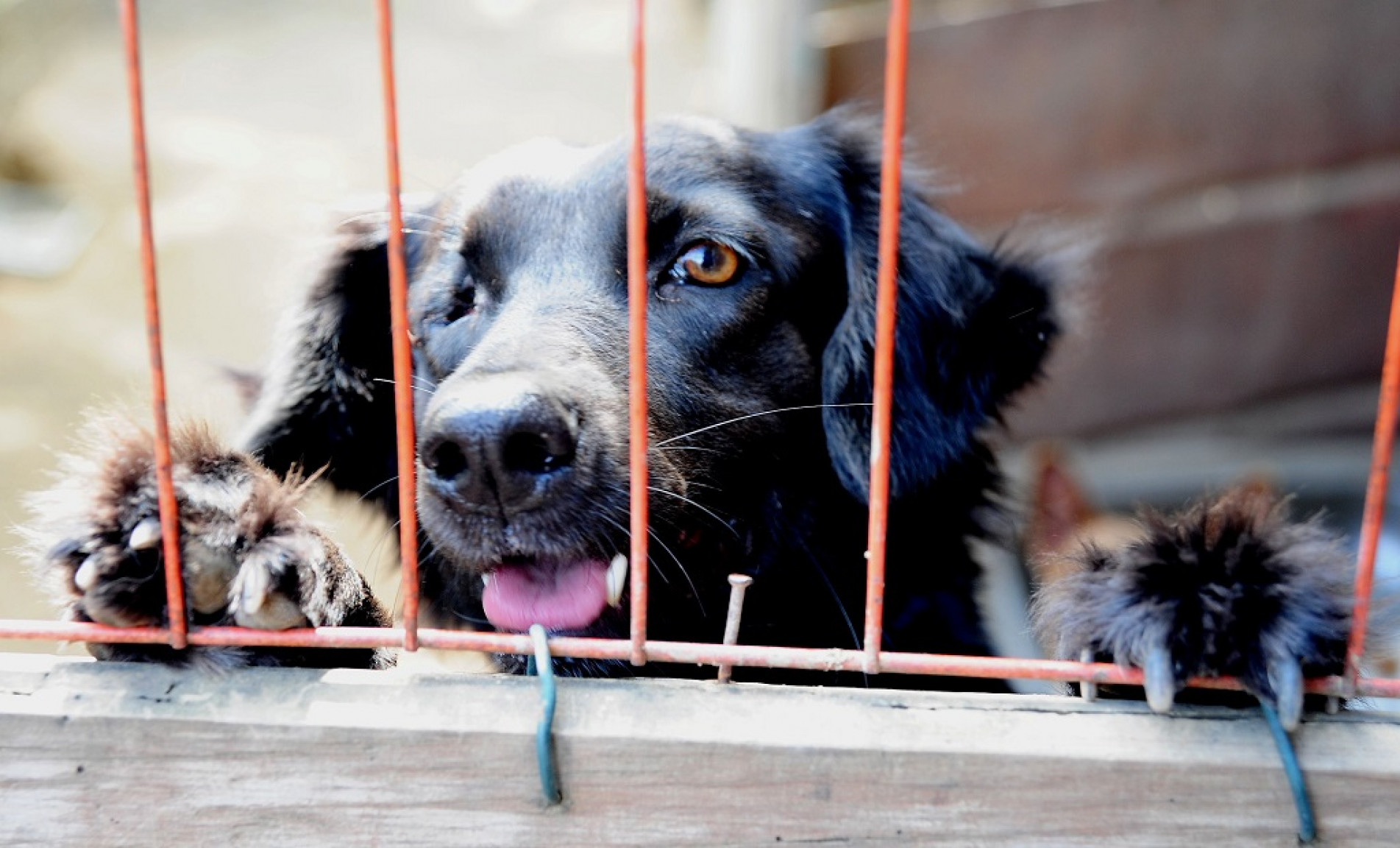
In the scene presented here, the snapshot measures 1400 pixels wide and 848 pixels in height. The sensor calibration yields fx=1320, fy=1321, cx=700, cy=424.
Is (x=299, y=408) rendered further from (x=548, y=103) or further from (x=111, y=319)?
(x=548, y=103)

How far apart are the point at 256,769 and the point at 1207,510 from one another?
49.9 inches

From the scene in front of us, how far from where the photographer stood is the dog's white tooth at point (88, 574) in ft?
5.48

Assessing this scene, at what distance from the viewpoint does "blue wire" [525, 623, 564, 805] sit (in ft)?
5.24

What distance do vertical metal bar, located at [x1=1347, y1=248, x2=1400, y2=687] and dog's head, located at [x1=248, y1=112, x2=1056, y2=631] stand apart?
924 mm

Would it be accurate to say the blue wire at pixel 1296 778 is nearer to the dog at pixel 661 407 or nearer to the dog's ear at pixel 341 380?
the dog at pixel 661 407

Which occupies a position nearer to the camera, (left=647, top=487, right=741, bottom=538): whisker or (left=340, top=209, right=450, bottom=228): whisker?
(left=647, top=487, right=741, bottom=538): whisker

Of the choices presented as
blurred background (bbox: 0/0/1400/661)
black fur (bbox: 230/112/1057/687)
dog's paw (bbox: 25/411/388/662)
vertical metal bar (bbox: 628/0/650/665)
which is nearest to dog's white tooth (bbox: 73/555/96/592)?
dog's paw (bbox: 25/411/388/662)

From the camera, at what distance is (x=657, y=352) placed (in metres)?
2.31

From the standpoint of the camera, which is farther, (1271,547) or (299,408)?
(299,408)

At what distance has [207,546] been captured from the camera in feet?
5.59

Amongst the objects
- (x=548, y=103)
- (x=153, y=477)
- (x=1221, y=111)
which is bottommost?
(x=153, y=477)

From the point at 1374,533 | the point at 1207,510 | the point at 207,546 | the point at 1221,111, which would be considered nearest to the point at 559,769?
the point at 207,546

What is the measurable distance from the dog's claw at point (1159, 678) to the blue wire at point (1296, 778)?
4.4 inches

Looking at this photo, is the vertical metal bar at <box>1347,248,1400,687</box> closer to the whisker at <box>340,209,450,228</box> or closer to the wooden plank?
the wooden plank
